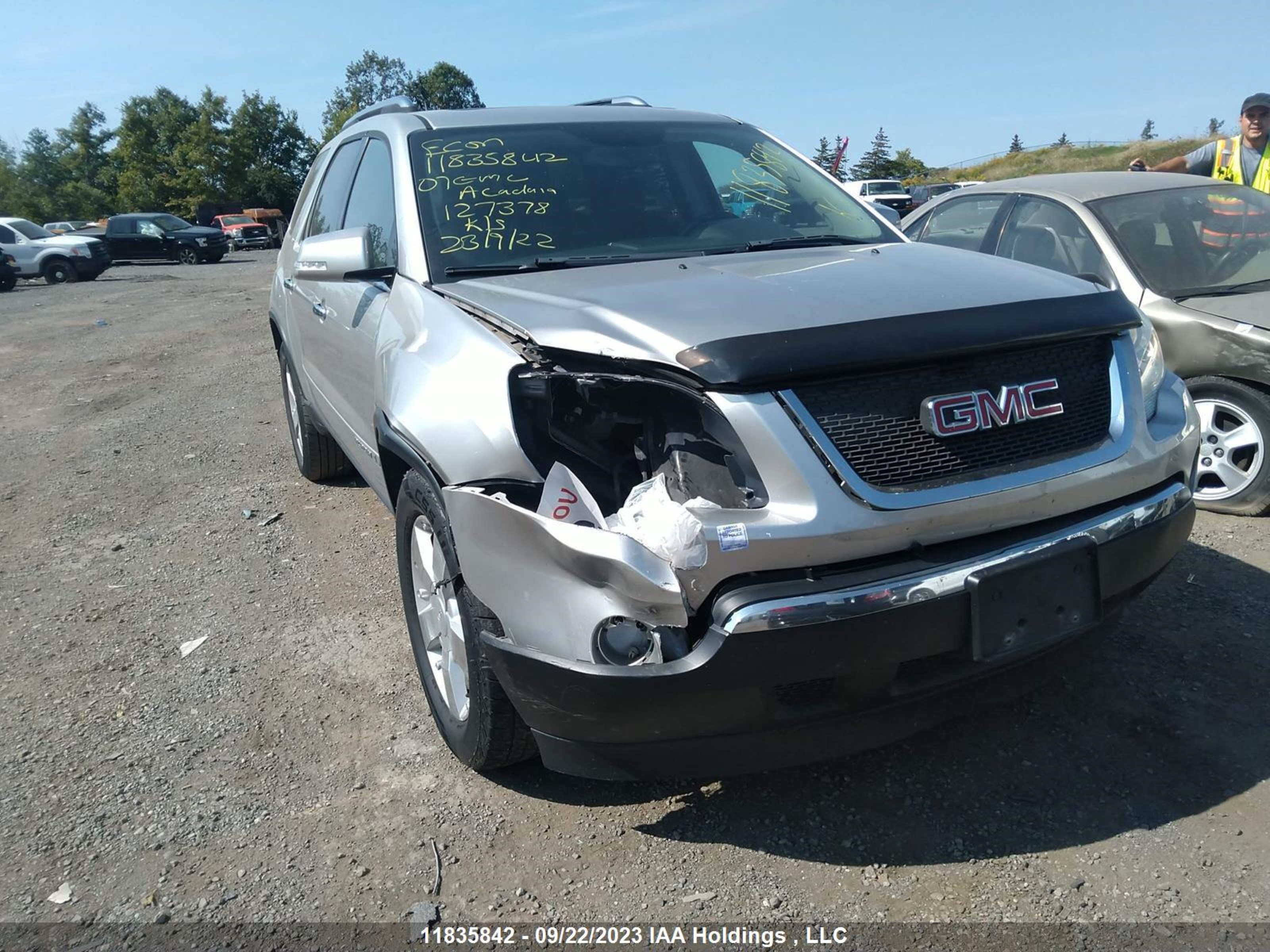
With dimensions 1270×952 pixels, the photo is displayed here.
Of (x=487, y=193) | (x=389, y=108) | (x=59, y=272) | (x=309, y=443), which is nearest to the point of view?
(x=487, y=193)

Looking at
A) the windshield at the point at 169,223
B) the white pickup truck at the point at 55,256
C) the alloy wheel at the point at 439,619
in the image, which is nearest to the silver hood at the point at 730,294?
the alloy wheel at the point at 439,619

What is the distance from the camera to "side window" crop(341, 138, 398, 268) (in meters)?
3.40

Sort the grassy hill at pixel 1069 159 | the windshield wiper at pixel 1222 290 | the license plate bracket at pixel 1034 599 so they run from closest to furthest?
the license plate bracket at pixel 1034 599 < the windshield wiper at pixel 1222 290 < the grassy hill at pixel 1069 159

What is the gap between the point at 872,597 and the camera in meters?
2.08

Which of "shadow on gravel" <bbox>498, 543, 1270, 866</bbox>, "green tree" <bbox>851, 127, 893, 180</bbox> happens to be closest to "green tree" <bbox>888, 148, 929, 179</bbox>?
"green tree" <bbox>851, 127, 893, 180</bbox>

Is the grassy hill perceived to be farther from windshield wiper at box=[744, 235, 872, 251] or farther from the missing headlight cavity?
the missing headlight cavity

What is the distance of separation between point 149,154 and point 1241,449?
77984mm

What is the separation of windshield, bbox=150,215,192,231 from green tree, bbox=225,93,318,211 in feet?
122

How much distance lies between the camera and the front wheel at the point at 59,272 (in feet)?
83.5

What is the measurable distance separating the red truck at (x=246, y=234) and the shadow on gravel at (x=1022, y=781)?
43.5 meters

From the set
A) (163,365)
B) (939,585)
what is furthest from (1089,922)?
(163,365)

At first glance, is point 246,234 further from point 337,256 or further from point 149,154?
point 337,256

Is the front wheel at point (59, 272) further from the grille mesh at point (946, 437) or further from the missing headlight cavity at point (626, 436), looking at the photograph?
the grille mesh at point (946, 437)

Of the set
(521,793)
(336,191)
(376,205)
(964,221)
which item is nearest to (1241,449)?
(964,221)
